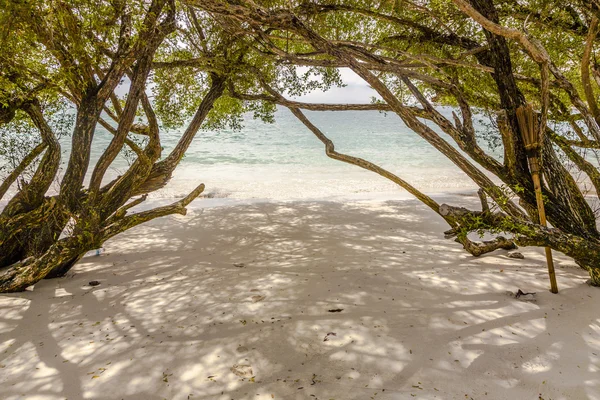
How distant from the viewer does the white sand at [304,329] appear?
2.91 meters

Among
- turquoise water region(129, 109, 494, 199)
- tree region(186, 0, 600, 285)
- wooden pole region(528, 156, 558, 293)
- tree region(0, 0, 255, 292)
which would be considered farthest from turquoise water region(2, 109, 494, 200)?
tree region(0, 0, 255, 292)

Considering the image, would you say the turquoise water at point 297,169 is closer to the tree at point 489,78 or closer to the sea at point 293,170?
the sea at point 293,170

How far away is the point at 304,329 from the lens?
12.1 ft

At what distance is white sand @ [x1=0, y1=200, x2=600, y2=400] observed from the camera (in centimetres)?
291

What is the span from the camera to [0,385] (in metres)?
2.94

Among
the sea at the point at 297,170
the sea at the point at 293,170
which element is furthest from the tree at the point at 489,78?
the sea at the point at 293,170

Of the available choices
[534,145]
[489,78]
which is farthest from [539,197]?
[489,78]

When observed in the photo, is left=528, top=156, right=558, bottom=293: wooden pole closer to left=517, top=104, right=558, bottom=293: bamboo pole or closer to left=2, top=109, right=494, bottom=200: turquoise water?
left=517, top=104, right=558, bottom=293: bamboo pole

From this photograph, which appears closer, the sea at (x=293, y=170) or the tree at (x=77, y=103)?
the tree at (x=77, y=103)

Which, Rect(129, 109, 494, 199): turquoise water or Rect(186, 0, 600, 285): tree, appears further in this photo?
Rect(129, 109, 494, 199): turquoise water

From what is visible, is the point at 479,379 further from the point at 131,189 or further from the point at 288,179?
the point at 288,179

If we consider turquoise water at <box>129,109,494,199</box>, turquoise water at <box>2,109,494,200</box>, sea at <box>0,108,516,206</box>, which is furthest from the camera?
turquoise water at <box>129,109,494,199</box>

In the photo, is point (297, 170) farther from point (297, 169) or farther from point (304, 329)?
point (304, 329)

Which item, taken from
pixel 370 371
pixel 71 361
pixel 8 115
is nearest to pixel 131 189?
pixel 8 115
